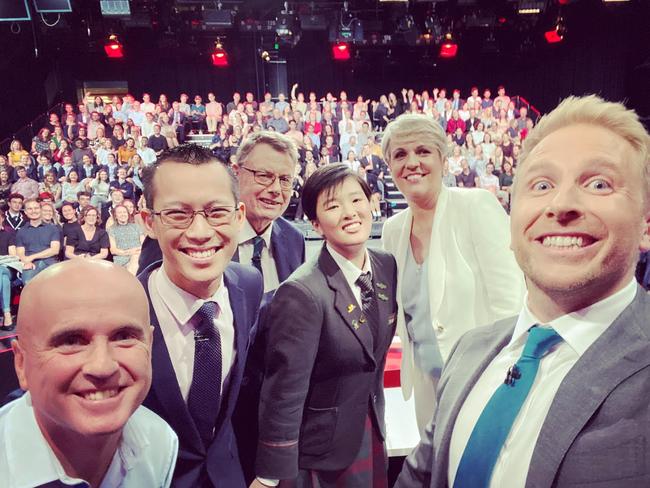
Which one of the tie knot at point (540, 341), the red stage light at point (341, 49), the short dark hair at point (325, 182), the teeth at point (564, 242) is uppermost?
the red stage light at point (341, 49)

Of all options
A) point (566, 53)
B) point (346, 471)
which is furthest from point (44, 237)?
point (566, 53)

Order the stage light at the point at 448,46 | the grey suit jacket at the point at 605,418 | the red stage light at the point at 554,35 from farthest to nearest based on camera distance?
the stage light at the point at 448,46, the red stage light at the point at 554,35, the grey suit jacket at the point at 605,418

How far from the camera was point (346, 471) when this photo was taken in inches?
69.4

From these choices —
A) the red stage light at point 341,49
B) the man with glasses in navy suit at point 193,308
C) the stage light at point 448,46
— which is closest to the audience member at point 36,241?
the man with glasses in navy suit at point 193,308

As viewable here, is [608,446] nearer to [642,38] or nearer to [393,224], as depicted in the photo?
[393,224]

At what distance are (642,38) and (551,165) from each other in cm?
1903

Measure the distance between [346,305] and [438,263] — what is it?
0.64 metres

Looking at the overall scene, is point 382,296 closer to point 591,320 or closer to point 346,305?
point 346,305

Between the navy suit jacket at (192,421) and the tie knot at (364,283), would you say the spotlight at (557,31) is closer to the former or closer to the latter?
the tie knot at (364,283)

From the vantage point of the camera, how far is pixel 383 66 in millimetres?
18297

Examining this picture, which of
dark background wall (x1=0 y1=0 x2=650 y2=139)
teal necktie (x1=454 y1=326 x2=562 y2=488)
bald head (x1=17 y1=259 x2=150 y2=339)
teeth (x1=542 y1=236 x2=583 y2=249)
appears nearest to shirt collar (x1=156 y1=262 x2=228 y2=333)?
bald head (x1=17 y1=259 x2=150 y2=339)

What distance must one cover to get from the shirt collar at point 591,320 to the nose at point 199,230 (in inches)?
36.5

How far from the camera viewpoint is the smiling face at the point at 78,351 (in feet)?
2.99

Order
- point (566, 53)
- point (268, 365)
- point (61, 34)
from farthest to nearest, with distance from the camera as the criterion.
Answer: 1. point (566, 53)
2. point (61, 34)
3. point (268, 365)
